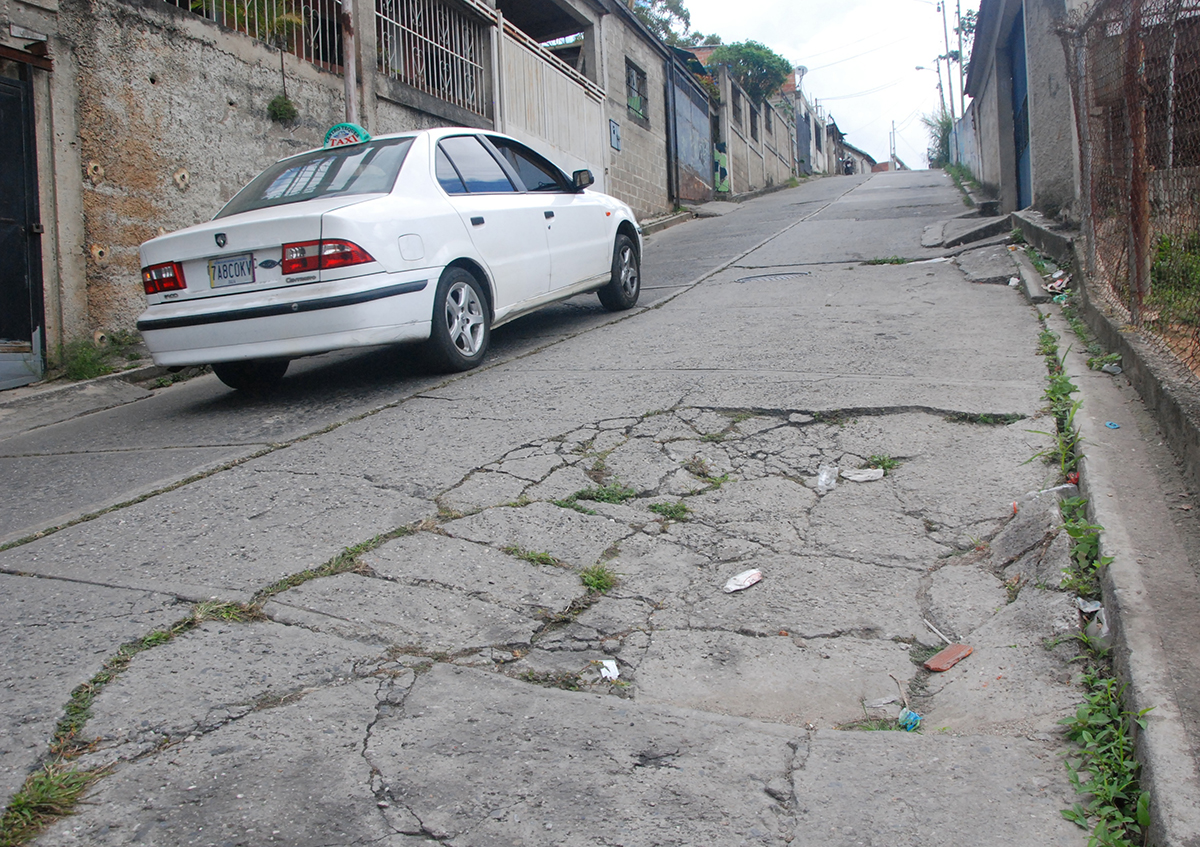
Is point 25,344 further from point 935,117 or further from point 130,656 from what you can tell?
point 935,117

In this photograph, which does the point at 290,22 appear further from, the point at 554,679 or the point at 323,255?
the point at 554,679

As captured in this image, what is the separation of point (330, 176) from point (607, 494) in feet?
10.4

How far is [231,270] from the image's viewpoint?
530 centimetres

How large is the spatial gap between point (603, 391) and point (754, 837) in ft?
11.4

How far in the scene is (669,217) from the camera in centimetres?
1928

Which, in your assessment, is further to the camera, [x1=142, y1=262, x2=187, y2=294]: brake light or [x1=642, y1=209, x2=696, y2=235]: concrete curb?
[x1=642, y1=209, x2=696, y2=235]: concrete curb

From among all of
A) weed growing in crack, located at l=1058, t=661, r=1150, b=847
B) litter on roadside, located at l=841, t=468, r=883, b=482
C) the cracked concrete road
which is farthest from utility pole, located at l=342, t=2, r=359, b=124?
weed growing in crack, located at l=1058, t=661, r=1150, b=847

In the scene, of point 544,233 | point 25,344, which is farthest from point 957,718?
point 25,344

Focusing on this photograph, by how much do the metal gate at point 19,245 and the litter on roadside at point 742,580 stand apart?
19.2 ft

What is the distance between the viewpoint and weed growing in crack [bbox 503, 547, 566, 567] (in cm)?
327

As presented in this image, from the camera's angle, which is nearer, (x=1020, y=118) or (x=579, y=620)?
(x=579, y=620)

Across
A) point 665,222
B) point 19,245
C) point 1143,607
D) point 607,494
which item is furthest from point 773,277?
point 665,222

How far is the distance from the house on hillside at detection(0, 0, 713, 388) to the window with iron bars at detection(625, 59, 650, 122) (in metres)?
6.39

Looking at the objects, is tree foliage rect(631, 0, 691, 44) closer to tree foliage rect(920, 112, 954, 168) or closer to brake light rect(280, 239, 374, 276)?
tree foliage rect(920, 112, 954, 168)
